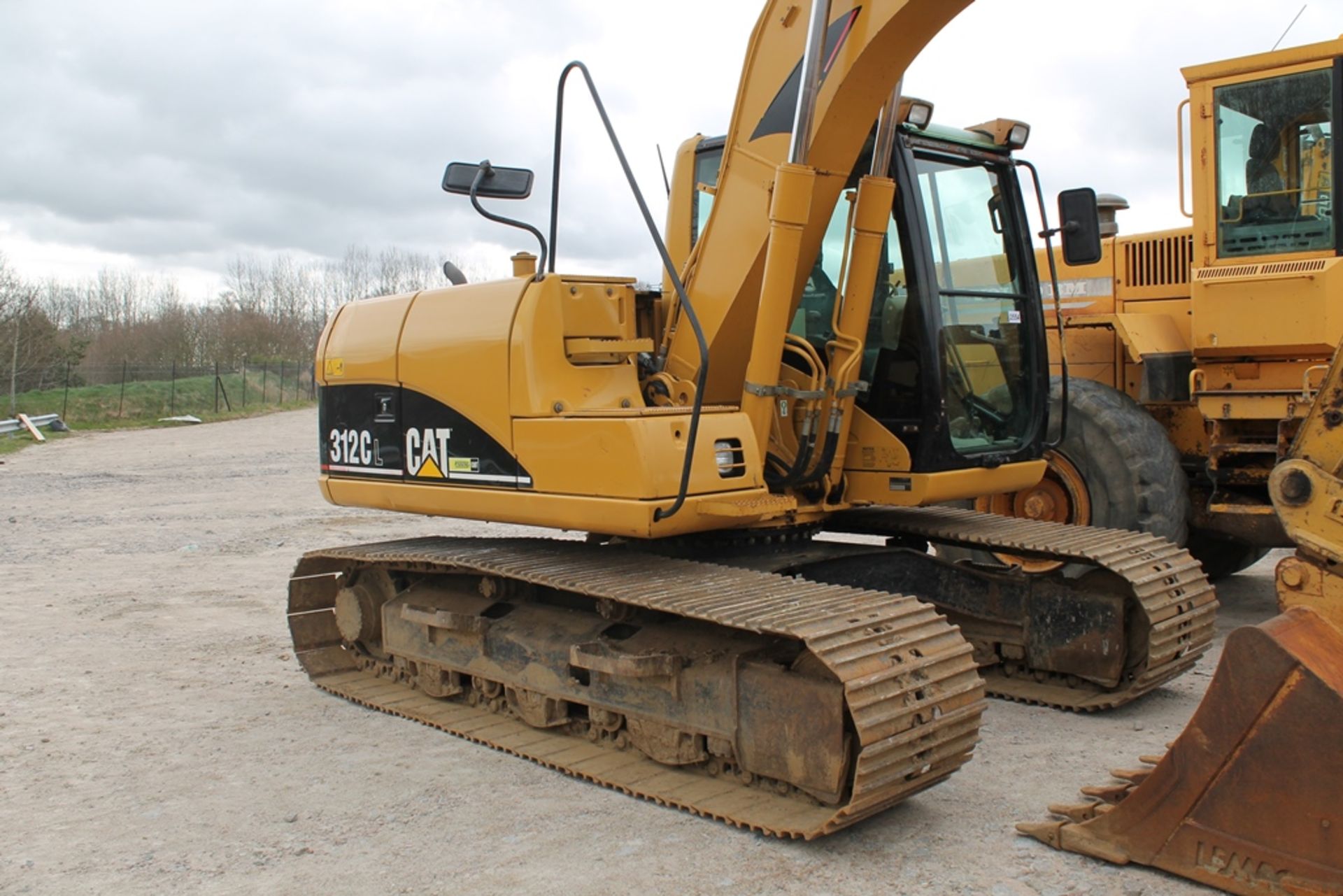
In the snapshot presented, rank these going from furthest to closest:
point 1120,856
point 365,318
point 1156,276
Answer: point 1156,276, point 365,318, point 1120,856

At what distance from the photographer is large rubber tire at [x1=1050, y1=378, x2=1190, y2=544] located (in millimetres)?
6758

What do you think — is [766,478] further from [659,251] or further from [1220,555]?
[1220,555]

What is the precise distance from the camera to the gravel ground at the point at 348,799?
3.61 m

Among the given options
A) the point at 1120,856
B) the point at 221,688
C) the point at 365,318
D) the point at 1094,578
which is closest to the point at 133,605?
the point at 221,688

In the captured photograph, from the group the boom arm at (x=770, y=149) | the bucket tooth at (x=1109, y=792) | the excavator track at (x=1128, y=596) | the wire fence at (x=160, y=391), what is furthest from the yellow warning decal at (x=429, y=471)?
the wire fence at (x=160, y=391)

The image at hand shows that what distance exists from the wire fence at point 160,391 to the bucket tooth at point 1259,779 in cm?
3058

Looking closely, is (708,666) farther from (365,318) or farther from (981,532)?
(365,318)

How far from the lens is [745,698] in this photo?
4160 millimetres

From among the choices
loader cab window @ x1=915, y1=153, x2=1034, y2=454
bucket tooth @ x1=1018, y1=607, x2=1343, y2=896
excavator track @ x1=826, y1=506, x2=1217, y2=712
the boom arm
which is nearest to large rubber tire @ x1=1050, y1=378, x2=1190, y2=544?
excavator track @ x1=826, y1=506, x2=1217, y2=712

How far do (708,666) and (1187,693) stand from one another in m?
2.53

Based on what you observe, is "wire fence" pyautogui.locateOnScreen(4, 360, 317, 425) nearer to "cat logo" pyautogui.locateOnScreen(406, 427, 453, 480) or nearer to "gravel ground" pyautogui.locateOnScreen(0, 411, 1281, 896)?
"gravel ground" pyautogui.locateOnScreen(0, 411, 1281, 896)

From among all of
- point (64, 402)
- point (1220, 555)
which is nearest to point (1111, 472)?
point (1220, 555)

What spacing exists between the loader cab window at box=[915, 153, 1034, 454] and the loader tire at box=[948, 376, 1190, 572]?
1343mm

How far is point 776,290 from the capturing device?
4.52m
